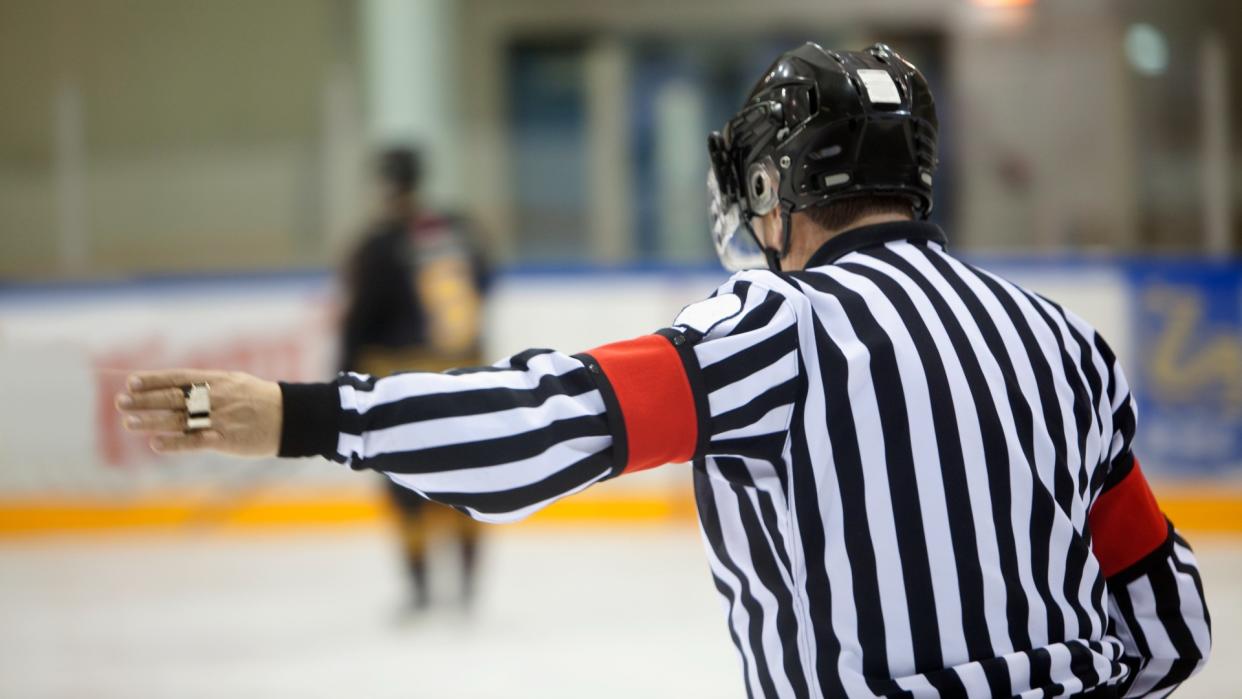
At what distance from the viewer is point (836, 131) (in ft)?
3.29

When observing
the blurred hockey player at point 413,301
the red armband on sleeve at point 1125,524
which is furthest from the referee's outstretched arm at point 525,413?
the blurred hockey player at point 413,301

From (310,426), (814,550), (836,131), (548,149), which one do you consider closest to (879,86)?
(836,131)

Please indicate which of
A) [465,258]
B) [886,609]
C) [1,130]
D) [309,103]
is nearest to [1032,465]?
[886,609]

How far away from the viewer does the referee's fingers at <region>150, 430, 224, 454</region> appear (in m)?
0.80

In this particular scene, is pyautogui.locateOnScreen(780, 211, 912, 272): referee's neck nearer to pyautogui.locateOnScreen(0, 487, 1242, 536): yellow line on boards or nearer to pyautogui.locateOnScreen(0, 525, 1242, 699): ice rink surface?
pyautogui.locateOnScreen(0, 525, 1242, 699): ice rink surface

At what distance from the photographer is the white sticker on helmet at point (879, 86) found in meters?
1.01

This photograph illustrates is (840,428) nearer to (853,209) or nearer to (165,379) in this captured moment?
(853,209)

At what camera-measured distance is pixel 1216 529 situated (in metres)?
4.70

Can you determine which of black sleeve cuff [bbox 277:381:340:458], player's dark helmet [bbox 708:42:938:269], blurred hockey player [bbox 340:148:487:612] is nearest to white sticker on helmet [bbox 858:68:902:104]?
player's dark helmet [bbox 708:42:938:269]

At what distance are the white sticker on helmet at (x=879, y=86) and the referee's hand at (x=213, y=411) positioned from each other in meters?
0.54

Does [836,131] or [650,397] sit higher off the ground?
[836,131]

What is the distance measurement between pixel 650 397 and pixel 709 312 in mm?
84

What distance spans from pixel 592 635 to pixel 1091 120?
177 inches

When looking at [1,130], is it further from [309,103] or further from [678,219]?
[678,219]
